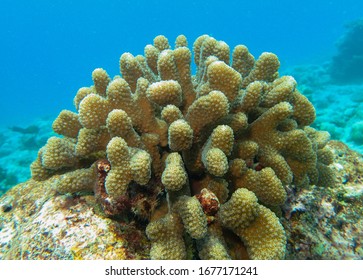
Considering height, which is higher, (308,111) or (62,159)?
(308,111)

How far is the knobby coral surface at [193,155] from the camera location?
6.41 ft

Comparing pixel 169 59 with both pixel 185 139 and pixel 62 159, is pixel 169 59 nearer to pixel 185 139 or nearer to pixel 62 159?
Result: pixel 185 139

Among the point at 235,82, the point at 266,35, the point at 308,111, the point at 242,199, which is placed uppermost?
the point at 266,35

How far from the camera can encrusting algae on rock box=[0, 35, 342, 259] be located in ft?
6.41

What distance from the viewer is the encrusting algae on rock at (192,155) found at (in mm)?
1955

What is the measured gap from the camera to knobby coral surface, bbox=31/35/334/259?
196 cm

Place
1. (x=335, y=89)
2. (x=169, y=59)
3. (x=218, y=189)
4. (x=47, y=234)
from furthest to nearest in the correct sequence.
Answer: (x=335, y=89)
(x=169, y=59)
(x=218, y=189)
(x=47, y=234)

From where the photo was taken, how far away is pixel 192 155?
7.89 feet

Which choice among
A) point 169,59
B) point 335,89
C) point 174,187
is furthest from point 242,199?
point 335,89

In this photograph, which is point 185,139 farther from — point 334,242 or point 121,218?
point 334,242

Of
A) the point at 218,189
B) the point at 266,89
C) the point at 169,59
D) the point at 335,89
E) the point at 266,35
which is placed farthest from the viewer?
the point at 266,35

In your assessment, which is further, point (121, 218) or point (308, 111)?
point (308, 111)

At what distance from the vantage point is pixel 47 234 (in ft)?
6.86

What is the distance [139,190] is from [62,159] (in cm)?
83
